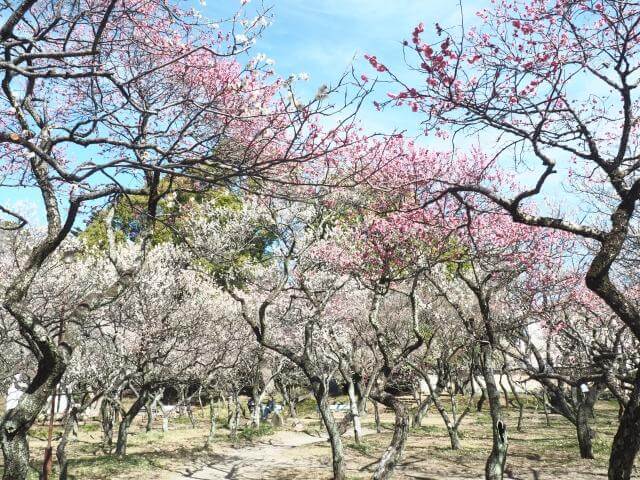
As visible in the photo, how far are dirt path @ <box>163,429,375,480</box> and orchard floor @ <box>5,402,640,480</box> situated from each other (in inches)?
1.1

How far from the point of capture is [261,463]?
17.5 m

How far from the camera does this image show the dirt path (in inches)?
608

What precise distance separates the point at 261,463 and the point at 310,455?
6.87ft

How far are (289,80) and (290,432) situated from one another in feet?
78.5

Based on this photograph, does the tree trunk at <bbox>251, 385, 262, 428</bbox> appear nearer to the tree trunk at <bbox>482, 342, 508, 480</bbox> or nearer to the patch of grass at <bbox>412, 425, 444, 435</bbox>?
the patch of grass at <bbox>412, 425, 444, 435</bbox>

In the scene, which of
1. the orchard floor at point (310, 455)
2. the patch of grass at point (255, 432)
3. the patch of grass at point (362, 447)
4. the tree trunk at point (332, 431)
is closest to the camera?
the tree trunk at point (332, 431)

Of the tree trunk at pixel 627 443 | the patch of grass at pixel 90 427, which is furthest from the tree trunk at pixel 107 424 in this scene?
the tree trunk at pixel 627 443

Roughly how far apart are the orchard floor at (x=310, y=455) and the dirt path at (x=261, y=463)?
0.03 meters

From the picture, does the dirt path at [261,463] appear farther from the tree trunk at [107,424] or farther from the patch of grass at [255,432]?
the tree trunk at [107,424]

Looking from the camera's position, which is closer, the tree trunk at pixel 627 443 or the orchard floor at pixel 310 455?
the tree trunk at pixel 627 443

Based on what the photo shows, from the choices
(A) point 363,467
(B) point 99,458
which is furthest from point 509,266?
(B) point 99,458

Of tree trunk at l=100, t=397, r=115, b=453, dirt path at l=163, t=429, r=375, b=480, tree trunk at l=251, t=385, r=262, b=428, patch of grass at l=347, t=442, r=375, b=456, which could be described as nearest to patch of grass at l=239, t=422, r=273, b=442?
tree trunk at l=251, t=385, r=262, b=428

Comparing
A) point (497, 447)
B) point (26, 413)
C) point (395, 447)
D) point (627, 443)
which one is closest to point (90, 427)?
point (395, 447)

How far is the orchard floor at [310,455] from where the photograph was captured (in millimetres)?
14680
